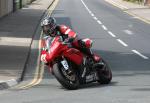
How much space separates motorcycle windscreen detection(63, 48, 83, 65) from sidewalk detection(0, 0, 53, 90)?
71.1 inches

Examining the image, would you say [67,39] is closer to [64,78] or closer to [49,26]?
[49,26]

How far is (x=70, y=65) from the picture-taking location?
545 inches

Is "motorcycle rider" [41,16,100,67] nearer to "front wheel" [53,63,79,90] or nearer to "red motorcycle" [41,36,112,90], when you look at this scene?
"red motorcycle" [41,36,112,90]

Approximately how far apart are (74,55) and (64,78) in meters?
0.60

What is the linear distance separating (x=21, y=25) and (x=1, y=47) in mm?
12417

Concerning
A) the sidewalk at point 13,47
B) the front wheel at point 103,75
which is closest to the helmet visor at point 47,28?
the front wheel at point 103,75

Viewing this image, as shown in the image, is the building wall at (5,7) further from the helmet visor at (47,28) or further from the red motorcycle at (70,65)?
the helmet visor at (47,28)

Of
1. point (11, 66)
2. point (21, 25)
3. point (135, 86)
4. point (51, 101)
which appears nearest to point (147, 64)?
point (11, 66)

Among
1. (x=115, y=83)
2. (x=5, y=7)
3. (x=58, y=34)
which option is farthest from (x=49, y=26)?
(x=5, y=7)

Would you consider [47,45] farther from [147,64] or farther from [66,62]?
[147,64]

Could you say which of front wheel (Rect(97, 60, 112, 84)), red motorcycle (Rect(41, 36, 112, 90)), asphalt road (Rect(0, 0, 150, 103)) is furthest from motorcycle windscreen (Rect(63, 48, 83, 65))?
front wheel (Rect(97, 60, 112, 84))

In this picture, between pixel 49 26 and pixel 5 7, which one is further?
pixel 5 7

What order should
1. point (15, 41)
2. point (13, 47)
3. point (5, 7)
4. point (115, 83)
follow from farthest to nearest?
point (5, 7), point (15, 41), point (13, 47), point (115, 83)

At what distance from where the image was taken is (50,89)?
45.9ft
